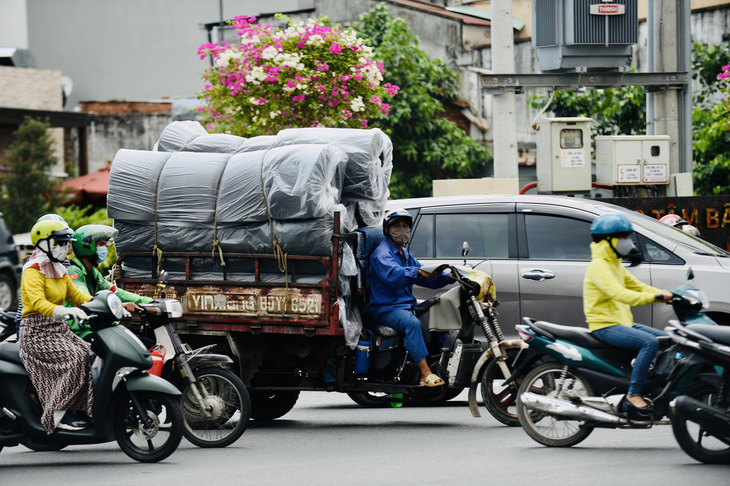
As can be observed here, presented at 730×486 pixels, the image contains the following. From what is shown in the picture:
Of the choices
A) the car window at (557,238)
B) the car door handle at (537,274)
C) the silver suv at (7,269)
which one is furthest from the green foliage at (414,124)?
the car door handle at (537,274)

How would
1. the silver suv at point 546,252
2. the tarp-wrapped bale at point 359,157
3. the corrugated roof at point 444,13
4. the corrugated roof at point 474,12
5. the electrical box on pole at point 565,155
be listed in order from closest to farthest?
the tarp-wrapped bale at point 359,157 < the silver suv at point 546,252 < the electrical box on pole at point 565,155 < the corrugated roof at point 444,13 < the corrugated roof at point 474,12

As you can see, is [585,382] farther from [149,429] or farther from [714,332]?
[149,429]

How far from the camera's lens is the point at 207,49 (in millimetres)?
17812

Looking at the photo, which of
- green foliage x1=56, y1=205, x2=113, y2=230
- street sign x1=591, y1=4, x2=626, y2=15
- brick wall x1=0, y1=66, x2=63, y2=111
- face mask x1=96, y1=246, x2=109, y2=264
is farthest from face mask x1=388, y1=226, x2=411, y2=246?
brick wall x1=0, y1=66, x2=63, y2=111

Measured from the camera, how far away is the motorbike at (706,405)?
21.9 ft

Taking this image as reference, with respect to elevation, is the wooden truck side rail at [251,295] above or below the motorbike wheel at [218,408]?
above

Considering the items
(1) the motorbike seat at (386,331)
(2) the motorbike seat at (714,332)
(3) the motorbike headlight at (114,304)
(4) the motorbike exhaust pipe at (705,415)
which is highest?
(3) the motorbike headlight at (114,304)

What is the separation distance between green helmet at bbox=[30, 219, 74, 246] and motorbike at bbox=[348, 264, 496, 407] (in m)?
2.58

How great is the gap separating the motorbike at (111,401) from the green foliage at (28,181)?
19.4 metres

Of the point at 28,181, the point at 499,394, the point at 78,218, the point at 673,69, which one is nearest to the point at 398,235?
the point at 499,394

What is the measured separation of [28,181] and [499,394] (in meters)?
20.2

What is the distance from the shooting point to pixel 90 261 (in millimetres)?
8164

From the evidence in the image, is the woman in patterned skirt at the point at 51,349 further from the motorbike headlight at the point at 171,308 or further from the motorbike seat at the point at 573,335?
the motorbike seat at the point at 573,335

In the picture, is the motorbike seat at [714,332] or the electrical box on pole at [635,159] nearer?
the motorbike seat at [714,332]
